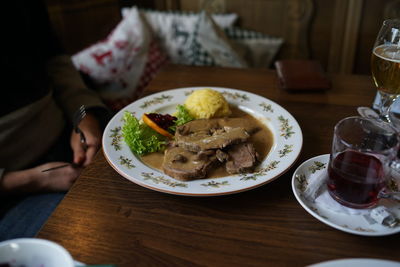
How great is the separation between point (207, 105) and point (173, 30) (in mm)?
1980

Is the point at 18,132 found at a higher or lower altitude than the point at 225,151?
lower

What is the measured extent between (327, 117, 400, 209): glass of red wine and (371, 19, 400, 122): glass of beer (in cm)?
33

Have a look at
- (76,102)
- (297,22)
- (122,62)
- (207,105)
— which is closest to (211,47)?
(122,62)

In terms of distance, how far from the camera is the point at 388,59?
1188mm

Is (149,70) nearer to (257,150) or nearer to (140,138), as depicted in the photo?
(140,138)

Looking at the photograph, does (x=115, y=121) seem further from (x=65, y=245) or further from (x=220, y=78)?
(x=220, y=78)

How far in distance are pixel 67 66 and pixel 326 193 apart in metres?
1.68

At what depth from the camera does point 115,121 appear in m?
Result: 1.35

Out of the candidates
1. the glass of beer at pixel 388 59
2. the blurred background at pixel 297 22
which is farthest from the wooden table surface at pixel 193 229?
the blurred background at pixel 297 22

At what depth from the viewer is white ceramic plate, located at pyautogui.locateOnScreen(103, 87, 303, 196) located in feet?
3.32

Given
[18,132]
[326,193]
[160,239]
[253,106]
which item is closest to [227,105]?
[253,106]

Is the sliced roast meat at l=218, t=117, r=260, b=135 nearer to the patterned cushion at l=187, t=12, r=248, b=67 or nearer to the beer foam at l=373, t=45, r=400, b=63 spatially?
the beer foam at l=373, t=45, r=400, b=63

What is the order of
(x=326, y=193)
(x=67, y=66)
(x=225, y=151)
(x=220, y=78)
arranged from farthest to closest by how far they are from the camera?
(x=67, y=66)
(x=220, y=78)
(x=225, y=151)
(x=326, y=193)

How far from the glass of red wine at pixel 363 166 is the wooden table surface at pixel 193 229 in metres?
0.11
